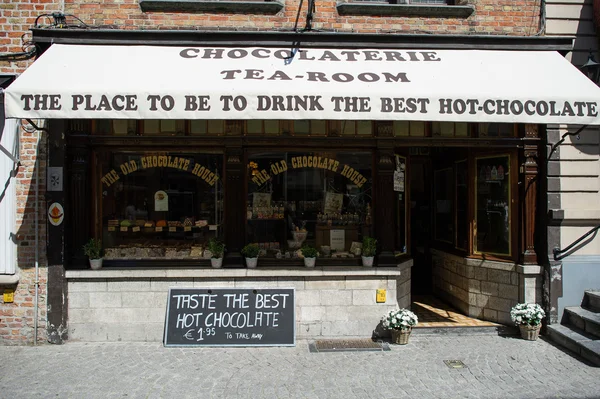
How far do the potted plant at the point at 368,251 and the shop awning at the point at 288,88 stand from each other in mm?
1956

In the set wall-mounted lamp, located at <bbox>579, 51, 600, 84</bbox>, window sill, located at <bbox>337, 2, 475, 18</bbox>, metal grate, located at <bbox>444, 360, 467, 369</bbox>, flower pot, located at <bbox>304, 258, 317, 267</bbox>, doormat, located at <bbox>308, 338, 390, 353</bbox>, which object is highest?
window sill, located at <bbox>337, 2, 475, 18</bbox>

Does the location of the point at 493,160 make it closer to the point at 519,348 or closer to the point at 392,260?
the point at 392,260

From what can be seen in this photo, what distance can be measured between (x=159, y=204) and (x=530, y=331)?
566cm

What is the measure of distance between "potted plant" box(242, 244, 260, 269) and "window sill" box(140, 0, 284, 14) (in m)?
3.47

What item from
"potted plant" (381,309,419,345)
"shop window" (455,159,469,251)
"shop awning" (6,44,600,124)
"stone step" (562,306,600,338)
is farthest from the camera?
"shop window" (455,159,469,251)

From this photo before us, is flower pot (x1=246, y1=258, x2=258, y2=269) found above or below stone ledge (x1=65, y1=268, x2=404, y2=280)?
above

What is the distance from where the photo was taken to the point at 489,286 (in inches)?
276

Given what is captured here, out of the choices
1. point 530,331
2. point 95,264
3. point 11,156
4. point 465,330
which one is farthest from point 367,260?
point 11,156

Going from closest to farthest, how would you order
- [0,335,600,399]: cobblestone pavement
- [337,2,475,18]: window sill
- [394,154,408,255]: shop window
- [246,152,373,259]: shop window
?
[0,335,600,399]: cobblestone pavement < [337,2,475,18]: window sill < [246,152,373,259]: shop window < [394,154,408,255]: shop window

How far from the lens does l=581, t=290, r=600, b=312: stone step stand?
20.5 feet

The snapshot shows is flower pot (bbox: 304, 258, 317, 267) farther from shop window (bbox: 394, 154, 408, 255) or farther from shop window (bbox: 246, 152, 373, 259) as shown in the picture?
shop window (bbox: 394, 154, 408, 255)

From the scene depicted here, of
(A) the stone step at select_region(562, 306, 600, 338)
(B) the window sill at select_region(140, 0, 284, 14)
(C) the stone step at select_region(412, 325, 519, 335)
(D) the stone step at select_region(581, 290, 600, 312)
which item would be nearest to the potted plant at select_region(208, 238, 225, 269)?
(C) the stone step at select_region(412, 325, 519, 335)

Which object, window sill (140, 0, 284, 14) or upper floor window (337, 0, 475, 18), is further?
upper floor window (337, 0, 475, 18)

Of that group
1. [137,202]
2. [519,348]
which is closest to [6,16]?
[137,202]
